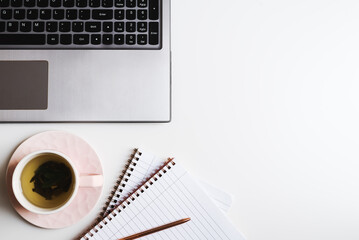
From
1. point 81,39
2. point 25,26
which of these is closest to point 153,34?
point 81,39

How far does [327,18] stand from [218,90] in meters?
0.27

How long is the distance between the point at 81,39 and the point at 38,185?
273 millimetres

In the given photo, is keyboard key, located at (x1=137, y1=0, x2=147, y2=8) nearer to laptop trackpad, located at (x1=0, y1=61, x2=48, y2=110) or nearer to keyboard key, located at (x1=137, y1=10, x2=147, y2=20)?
keyboard key, located at (x1=137, y1=10, x2=147, y2=20)

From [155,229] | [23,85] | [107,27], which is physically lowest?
[155,229]

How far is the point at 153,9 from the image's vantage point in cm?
61

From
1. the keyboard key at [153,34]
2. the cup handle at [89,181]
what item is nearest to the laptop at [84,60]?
the keyboard key at [153,34]

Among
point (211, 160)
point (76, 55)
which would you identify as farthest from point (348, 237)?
point (76, 55)

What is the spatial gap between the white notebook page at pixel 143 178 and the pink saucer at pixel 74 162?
0.05 m

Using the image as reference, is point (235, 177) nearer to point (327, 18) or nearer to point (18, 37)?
point (327, 18)

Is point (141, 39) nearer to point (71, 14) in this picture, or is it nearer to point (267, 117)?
point (71, 14)

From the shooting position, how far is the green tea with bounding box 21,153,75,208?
58 cm

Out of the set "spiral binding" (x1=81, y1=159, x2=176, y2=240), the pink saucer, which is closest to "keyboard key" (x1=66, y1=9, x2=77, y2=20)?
the pink saucer

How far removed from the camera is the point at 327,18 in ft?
2.21

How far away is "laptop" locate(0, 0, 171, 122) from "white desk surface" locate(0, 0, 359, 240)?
45 mm
